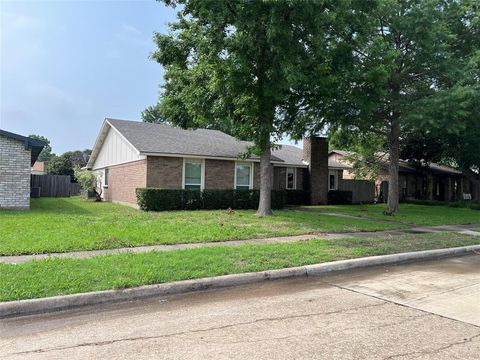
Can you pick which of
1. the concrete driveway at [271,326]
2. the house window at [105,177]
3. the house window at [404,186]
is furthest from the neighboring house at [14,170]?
the house window at [404,186]

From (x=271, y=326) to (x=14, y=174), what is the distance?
620 inches

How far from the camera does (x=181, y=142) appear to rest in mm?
22438

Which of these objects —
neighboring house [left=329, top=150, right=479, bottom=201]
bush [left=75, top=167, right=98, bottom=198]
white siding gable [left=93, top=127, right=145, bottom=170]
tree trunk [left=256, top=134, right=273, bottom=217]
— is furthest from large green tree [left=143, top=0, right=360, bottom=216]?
neighboring house [left=329, top=150, right=479, bottom=201]

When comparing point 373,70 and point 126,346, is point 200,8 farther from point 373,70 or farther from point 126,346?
point 126,346

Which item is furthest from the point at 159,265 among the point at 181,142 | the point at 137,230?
the point at 181,142

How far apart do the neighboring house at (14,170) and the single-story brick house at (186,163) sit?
15.5 feet

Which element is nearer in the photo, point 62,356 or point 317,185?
point 62,356

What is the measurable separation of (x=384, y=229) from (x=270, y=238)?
16.4 feet

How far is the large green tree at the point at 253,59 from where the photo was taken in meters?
14.0

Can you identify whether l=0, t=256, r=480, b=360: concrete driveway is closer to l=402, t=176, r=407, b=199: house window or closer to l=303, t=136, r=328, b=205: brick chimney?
l=303, t=136, r=328, b=205: brick chimney

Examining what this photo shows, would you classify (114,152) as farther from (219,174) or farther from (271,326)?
(271,326)

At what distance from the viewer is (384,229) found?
1438 cm

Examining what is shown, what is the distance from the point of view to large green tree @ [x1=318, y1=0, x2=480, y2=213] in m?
17.3

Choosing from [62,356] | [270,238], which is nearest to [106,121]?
[270,238]
